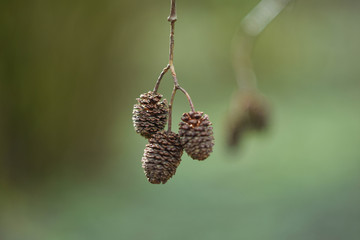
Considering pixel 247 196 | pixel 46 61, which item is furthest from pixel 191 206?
pixel 46 61

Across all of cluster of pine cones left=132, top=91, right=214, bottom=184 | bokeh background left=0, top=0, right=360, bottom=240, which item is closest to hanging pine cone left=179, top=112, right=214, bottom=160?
cluster of pine cones left=132, top=91, right=214, bottom=184

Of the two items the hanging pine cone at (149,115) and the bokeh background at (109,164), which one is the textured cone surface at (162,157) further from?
the bokeh background at (109,164)

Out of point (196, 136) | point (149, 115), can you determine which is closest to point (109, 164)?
point (149, 115)

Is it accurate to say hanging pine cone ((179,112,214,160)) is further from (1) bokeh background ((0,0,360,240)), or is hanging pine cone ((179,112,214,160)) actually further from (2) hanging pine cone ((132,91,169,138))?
(1) bokeh background ((0,0,360,240))

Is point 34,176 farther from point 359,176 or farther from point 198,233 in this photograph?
point 359,176

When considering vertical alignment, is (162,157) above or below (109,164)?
below

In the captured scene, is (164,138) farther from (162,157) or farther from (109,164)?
(109,164)

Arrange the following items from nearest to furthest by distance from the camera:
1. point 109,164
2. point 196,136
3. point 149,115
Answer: point 196,136, point 149,115, point 109,164
